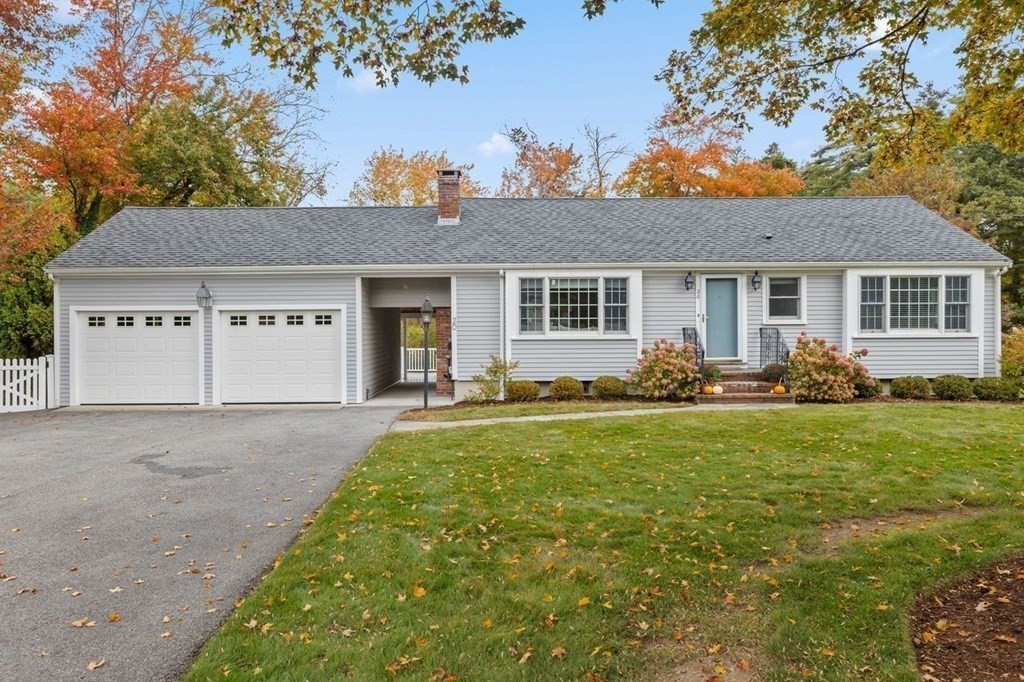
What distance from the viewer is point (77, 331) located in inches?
539

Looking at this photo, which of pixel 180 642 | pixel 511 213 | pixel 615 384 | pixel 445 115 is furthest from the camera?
pixel 445 115

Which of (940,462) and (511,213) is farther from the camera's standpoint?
(511,213)

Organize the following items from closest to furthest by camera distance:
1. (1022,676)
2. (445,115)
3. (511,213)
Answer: (1022,676) < (511,213) < (445,115)

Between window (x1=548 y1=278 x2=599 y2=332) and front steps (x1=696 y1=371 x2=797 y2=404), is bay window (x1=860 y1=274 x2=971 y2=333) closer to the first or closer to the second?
front steps (x1=696 y1=371 x2=797 y2=404)

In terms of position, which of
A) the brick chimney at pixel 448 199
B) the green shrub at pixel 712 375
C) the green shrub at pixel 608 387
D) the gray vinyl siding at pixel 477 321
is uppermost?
the brick chimney at pixel 448 199

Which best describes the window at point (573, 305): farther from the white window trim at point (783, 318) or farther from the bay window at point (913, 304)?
the bay window at point (913, 304)

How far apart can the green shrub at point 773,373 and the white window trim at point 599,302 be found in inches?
112

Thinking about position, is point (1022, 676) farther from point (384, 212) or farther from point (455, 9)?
point (384, 212)

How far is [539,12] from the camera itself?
6.02 metres

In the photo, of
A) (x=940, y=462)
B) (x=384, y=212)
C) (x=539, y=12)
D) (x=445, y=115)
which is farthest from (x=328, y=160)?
(x=940, y=462)

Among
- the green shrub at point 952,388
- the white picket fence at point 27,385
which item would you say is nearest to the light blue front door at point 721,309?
the green shrub at point 952,388

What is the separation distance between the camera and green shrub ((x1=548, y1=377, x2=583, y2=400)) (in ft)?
43.6

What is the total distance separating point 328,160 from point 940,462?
26.8 m

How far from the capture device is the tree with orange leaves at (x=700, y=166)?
86.2ft
